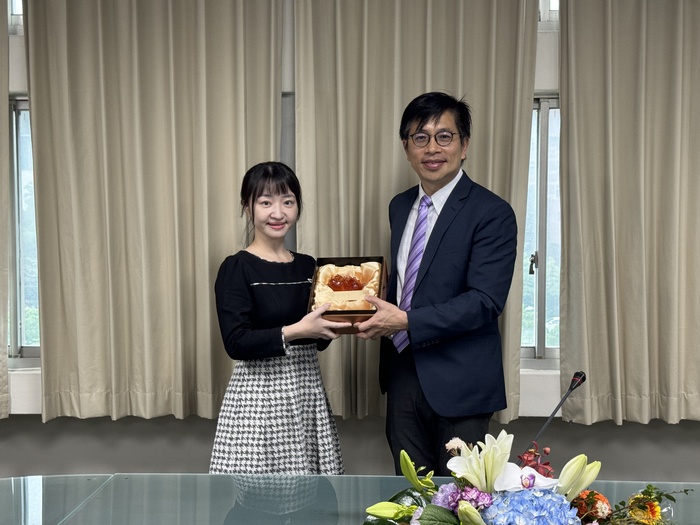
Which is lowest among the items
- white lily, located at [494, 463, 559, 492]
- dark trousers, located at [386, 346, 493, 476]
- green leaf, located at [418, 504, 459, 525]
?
dark trousers, located at [386, 346, 493, 476]

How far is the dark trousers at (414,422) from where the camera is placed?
2311 mm

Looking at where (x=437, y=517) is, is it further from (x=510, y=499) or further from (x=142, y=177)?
(x=142, y=177)

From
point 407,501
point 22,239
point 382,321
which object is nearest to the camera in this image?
point 407,501

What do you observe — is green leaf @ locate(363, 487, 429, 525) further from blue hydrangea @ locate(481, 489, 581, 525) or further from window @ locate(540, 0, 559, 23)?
window @ locate(540, 0, 559, 23)

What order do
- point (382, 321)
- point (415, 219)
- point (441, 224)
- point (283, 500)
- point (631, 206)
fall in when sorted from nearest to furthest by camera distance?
point (283, 500) → point (382, 321) → point (441, 224) → point (415, 219) → point (631, 206)

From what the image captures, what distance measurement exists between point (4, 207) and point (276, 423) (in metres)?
1.47

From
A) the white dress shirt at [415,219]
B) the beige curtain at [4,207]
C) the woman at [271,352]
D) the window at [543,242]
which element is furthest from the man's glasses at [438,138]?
the beige curtain at [4,207]

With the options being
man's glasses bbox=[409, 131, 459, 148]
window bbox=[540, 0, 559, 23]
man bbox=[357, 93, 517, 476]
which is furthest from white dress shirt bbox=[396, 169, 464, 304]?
window bbox=[540, 0, 559, 23]

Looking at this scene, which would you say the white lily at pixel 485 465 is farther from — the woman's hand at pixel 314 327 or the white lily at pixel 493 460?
the woman's hand at pixel 314 327

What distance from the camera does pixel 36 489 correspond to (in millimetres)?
1510

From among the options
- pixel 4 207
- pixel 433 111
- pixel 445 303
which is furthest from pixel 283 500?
pixel 4 207

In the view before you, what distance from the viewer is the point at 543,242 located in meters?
2.96

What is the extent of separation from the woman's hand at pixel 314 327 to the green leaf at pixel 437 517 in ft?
4.03

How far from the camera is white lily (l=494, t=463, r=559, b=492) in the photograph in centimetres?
96
